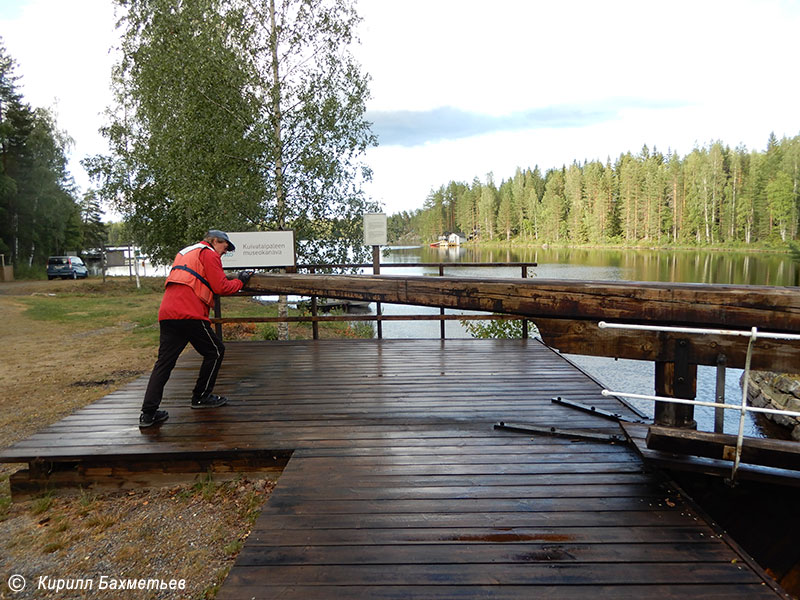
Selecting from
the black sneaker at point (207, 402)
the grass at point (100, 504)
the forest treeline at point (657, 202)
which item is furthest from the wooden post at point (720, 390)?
the forest treeline at point (657, 202)

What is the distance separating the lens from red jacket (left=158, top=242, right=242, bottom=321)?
3990mm

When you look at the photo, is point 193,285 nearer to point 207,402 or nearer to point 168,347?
point 168,347

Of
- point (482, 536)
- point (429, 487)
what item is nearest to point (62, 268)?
point (429, 487)

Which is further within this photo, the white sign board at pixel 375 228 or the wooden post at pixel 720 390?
the white sign board at pixel 375 228

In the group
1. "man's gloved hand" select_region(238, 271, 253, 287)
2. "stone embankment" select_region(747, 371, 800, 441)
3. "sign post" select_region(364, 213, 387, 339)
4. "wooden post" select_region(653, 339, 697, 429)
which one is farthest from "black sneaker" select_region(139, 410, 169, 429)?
"stone embankment" select_region(747, 371, 800, 441)

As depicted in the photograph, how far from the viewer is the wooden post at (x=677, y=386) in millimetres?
2709

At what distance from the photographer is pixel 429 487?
287cm

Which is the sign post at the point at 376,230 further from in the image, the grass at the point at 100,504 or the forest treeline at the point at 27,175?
the forest treeline at the point at 27,175

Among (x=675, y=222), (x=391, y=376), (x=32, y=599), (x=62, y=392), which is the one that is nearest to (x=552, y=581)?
(x=32, y=599)

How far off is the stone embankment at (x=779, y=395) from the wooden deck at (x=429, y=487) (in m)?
6.24

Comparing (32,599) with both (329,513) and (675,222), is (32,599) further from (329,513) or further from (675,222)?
(675,222)

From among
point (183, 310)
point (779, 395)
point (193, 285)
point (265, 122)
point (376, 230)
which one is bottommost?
point (779, 395)

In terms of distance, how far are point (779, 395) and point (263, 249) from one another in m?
9.95

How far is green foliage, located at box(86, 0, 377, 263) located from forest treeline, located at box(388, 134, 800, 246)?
24.7 metres
